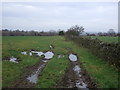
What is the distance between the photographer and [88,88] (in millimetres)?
8531

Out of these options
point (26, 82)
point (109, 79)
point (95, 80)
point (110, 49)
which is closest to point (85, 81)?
point (95, 80)

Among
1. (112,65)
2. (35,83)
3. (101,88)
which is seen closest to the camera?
(101,88)

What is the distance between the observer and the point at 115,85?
8633mm

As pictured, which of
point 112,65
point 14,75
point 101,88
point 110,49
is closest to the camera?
point 101,88

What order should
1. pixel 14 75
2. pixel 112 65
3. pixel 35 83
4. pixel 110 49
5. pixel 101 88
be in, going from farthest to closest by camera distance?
pixel 110 49, pixel 112 65, pixel 14 75, pixel 35 83, pixel 101 88

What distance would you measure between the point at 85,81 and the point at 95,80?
513mm

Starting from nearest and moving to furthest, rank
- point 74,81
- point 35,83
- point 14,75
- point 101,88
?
1. point 101,88
2. point 35,83
3. point 74,81
4. point 14,75

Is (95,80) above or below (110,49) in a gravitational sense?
below

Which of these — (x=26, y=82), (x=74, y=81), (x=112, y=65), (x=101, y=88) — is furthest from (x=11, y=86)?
(x=112, y=65)

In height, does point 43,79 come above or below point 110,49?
below

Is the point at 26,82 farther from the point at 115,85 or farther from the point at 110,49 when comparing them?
the point at 110,49

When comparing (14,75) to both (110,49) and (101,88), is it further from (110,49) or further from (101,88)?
(110,49)

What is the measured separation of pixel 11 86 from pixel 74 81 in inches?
122

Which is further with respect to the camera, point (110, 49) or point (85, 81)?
point (110, 49)
